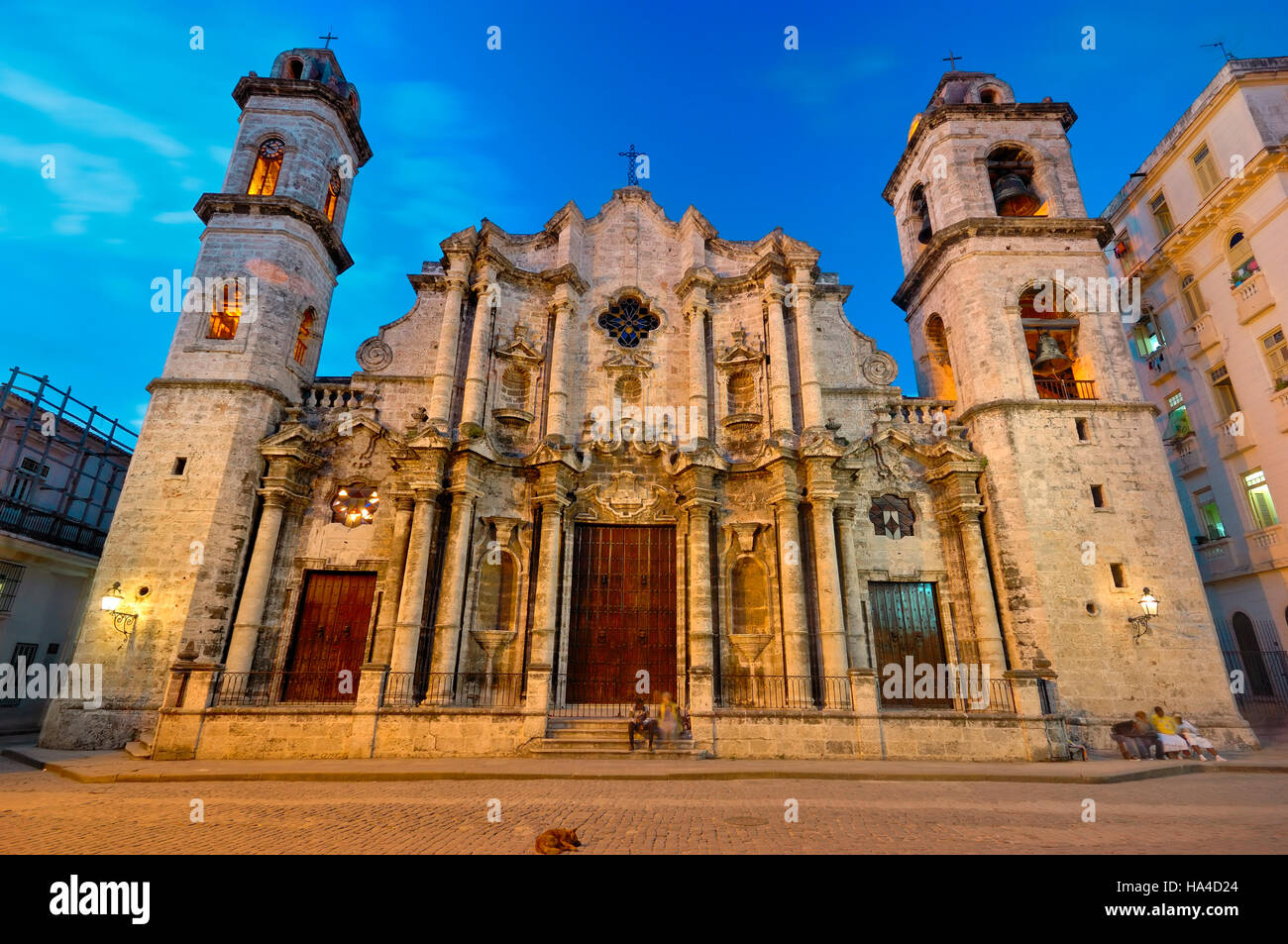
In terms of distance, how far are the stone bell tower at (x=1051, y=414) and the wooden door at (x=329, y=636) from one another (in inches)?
667

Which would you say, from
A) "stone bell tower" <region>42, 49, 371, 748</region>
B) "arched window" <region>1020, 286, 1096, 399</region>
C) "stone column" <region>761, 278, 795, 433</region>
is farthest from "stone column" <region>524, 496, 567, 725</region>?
"arched window" <region>1020, 286, 1096, 399</region>

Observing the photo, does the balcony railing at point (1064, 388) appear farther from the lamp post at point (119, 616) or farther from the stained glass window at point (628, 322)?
the lamp post at point (119, 616)

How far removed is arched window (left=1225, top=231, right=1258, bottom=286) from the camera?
20.2 meters

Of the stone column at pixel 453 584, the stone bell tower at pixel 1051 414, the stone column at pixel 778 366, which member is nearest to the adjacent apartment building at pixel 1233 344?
the stone bell tower at pixel 1051 414

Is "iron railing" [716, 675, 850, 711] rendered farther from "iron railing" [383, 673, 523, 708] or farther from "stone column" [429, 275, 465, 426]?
"stone column" [429, 275, 465, 426]

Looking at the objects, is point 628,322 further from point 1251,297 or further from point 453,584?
point 1251,297

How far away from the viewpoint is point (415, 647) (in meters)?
14.7

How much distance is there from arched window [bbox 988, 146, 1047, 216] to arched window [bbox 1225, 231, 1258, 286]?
22.5ft

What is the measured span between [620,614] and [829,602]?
571 cm

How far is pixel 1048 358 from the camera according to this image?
58.3 feet

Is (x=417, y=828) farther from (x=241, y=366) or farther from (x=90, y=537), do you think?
(x=90, y=537)

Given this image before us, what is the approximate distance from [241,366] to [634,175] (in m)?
15.4

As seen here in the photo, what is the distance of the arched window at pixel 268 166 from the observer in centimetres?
1953

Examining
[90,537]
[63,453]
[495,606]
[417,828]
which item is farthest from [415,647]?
[63,453]
